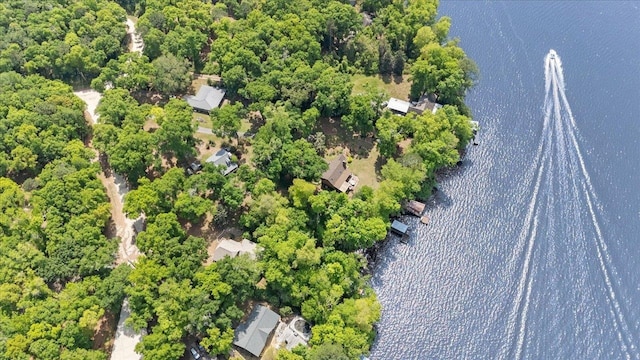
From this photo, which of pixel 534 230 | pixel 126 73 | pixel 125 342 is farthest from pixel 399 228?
pixel 126 73

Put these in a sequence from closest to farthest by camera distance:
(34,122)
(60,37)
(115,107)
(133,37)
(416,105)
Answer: (34,122) → (115,107) → (416,105) → (60,37) → (133,37)

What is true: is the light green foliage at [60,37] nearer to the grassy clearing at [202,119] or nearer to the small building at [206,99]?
the small building at [206,99]

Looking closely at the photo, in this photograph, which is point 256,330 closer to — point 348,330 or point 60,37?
point 348,330

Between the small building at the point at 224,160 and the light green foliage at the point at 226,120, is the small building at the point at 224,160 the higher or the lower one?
the lower one

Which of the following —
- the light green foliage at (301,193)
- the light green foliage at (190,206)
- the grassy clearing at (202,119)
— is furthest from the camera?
the grassy clearing at (202,119)

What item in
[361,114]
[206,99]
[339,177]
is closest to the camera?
[339,177]

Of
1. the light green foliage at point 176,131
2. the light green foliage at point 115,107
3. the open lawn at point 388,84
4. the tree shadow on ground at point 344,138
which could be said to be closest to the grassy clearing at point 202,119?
the light green foliage at point 176,131

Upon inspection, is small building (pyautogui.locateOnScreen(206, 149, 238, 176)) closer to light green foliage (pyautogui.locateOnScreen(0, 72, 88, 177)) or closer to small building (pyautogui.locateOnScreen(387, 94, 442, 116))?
light green foliage (pyautogui.locateOnScreen(0, 72, 88, 177))

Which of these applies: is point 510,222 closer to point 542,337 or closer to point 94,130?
point 542,337
